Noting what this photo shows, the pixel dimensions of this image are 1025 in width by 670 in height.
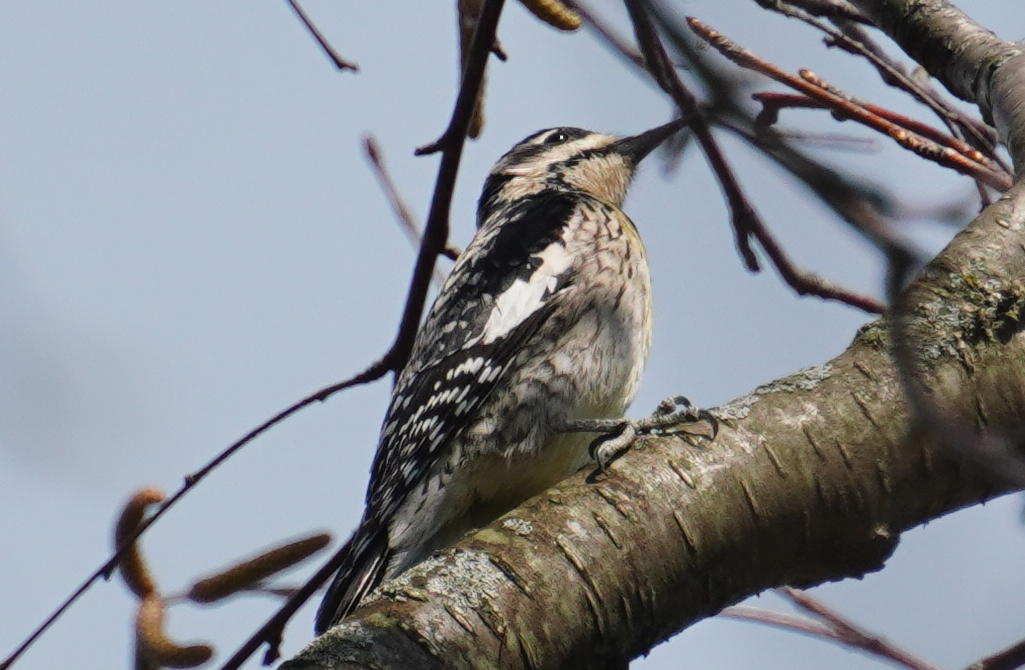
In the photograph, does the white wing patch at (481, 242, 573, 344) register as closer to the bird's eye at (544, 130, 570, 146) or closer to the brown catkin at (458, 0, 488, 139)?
the brown catkin at (458, 0, 488, 139)

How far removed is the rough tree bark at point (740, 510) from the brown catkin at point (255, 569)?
82 centimetres

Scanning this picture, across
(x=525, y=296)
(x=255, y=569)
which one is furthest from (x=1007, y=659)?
(x=525, y=296)

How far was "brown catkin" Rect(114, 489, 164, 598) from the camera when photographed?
2602 mm

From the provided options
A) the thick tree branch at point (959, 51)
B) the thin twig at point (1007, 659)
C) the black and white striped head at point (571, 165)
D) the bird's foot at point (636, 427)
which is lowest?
the thin twig at point (1007, 659)

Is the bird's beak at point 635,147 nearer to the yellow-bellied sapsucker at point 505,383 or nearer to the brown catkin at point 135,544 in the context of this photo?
the yellow-bellied sapsucker at point 505,383

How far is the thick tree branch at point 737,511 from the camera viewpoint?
1927mm

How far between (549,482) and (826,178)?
8.88 ft

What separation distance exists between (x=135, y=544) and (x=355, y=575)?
772mm

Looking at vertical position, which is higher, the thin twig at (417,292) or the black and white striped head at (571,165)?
the black and white striped head at (571,165)

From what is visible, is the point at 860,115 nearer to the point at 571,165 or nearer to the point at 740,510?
the point at 740,510

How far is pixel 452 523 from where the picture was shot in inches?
135

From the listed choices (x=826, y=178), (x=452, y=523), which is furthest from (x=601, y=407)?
(x=826, y=178)

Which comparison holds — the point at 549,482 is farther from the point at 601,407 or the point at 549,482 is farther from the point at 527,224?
the point at 527,224

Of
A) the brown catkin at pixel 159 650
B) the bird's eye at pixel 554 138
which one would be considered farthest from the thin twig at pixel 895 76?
the brown catkin at pixel 159 650
